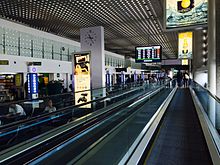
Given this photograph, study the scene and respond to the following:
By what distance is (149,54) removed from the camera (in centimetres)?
1375

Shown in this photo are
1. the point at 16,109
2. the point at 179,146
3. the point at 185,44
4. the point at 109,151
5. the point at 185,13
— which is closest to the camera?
the point at 109,151

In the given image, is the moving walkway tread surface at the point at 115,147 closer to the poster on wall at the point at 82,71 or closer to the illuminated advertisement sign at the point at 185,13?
the illuminated advertisement sign at the point at 185,13

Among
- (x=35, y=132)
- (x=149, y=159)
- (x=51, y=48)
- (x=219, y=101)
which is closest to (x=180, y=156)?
(x=149, y=159)

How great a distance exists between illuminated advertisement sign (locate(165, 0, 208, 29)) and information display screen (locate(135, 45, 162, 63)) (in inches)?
271

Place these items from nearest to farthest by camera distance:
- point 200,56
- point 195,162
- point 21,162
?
1. point 21,162
2. point 195,162
3. point 200,56

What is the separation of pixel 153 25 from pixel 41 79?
35.6ft

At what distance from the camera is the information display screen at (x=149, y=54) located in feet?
44.2

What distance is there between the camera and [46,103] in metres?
7.62

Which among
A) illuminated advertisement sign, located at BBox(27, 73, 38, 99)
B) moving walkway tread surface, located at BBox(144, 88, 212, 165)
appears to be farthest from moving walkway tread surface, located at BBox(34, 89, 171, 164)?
illuminated advertisement sign, located at BBox(27, 73, 38, 99)

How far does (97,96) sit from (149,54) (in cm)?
501

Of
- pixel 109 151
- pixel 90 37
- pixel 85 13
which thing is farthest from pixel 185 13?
pixel 90 37

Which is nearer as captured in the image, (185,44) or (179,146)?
(179,146)

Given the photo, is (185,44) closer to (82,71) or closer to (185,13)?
(82,71)

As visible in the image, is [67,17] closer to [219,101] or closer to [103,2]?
[103,2]
